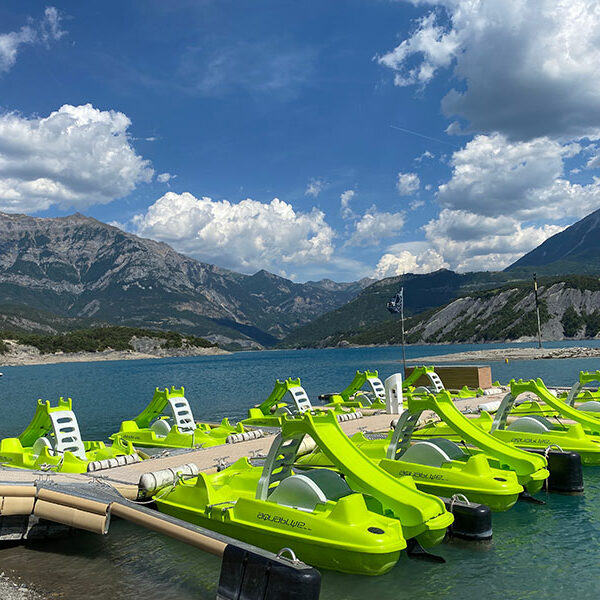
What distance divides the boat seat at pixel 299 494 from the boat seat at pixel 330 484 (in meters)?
0.18

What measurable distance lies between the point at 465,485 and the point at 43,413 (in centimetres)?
1517

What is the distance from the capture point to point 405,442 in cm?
1505

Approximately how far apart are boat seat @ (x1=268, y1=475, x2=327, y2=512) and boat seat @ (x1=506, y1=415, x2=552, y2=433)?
11.0m

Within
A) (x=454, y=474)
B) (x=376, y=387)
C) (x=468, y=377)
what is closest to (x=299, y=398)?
(x=376, y=387)

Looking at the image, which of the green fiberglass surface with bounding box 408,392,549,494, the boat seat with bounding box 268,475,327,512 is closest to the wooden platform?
the green fiberglass surface with bounding box 408,392,549,494

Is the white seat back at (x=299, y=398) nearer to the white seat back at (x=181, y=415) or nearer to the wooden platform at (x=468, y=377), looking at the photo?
the white seat back at (x=181, y=415)

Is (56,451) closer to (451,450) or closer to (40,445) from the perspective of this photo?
(40,445)

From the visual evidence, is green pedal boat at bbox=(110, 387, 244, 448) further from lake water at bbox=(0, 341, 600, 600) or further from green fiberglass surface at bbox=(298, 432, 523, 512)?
green fiberglass surface at bbox=(298, 432, 523, 512)

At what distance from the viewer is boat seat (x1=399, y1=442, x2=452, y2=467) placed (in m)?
14.3

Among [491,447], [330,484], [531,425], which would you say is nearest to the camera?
[330,484]

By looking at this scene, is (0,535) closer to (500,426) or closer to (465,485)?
(465,485)

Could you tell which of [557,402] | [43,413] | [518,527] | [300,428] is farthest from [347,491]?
[43,413]

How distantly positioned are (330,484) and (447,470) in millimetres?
4161

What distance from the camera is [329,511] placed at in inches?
404
